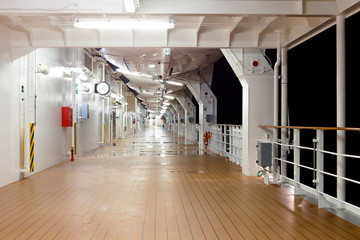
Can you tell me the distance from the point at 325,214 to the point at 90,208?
2592mm

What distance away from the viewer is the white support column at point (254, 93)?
19.8ft

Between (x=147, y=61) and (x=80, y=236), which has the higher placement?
(x=147, y=61)

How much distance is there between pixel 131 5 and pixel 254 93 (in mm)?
3245

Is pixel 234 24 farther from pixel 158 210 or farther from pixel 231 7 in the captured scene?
pixel 158 210

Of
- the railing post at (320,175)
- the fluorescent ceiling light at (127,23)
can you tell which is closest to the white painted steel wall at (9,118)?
the fluorescent ceiling light at (127,23)

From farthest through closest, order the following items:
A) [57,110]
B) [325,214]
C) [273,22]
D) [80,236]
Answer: [57,110] < [273,22] < [325,214] < [80,236]

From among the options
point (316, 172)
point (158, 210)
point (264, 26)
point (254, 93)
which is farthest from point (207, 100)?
point (158, 210)

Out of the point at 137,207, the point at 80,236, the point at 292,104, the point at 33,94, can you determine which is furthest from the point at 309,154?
the point at 33,94

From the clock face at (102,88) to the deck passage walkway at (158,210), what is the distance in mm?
5263

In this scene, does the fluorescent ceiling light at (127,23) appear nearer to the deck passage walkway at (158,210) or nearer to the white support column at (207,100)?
the deck passage walkway at (158,210)

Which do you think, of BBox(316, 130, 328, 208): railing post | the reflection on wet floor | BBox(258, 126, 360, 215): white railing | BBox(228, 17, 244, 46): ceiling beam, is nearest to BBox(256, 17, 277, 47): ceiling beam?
BBox(228, 17, 244, 46): ceiling beam

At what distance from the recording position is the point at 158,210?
12.1 feet

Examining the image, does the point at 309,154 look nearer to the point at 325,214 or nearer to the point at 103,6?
the point at 325,214

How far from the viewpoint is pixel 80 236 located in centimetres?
285
